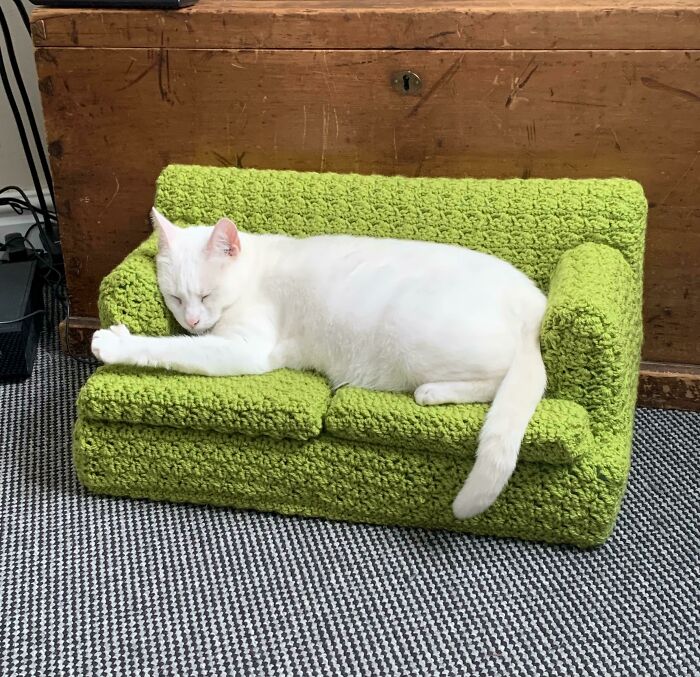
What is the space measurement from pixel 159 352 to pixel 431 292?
0.46m

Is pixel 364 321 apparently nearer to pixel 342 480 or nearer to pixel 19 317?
pixel 342 480

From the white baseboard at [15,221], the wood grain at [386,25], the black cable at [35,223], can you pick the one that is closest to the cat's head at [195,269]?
the wood grain at [386,25]

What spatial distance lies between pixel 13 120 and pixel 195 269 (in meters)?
1.05

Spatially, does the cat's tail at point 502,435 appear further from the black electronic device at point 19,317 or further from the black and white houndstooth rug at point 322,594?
the black electronic device at point 19,317

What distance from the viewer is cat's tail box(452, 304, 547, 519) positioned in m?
1.10

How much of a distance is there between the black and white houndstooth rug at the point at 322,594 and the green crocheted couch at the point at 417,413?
5 centimetres

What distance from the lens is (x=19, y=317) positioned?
5.41ft

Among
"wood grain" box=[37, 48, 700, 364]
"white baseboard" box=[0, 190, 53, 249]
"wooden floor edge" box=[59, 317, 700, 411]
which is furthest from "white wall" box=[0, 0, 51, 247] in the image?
"wooden floor edge" box=[59, 317, 700, 411]

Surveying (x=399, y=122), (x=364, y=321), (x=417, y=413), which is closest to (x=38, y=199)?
(x=399, y=122)

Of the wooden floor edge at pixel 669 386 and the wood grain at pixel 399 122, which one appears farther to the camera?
the wooden floor edge at pixel 669 386

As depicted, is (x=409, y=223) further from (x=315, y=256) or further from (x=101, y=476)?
(x=101, y=476)

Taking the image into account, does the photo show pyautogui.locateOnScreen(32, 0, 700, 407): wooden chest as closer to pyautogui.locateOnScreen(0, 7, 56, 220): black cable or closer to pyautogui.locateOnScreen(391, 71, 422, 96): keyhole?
pyautogui.locateOnScreen(391, 71, 422, 96): keyhole

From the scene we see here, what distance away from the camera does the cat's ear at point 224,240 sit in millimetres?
1267

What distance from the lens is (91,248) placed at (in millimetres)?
1707
